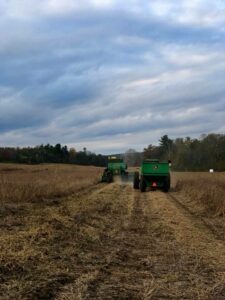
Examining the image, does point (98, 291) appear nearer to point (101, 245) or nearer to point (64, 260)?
point (64, 260)

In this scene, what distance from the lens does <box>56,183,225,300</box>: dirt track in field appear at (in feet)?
22.3

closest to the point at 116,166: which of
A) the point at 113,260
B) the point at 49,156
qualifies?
the point at 113,260

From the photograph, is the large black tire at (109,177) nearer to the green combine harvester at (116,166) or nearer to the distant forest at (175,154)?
the green combine harvester at (116,166)

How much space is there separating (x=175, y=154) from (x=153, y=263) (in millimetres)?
104159

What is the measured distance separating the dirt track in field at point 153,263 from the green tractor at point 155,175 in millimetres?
16968

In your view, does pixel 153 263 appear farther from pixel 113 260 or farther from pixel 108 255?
pixel 108 255

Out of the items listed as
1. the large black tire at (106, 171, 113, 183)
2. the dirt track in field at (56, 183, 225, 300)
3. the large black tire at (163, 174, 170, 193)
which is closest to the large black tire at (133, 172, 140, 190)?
the large black tire at (163, 174, 170, 193)

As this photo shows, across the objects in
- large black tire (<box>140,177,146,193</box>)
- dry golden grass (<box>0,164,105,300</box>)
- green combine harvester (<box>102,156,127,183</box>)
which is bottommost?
dry golden grass (<box>0,164,105,300</box>)

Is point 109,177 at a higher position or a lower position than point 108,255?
higher

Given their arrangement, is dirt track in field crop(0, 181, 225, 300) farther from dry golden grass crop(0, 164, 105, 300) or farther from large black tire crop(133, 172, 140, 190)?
large black tire crop(133, 172, 140, 190)

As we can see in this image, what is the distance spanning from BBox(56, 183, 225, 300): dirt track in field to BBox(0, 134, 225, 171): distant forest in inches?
3094

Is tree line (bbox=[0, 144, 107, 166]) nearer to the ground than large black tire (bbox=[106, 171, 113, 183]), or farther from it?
farther from it

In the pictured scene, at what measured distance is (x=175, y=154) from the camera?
4417 inches

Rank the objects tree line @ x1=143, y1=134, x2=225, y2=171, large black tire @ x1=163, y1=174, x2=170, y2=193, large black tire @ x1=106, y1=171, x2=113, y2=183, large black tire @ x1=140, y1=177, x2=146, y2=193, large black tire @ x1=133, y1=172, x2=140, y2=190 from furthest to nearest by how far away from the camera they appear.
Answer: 1. tree line @ x1=143, y1=134, x2=225, y2=171
2. large black tire @ x1=106, y1=171, x2=113, y2=183
3. large black tire @ x1=133, y1=172, x2=140, y2=190
4. large black tire @ x1=140, y1=177, x2=146, y2=193
5. large black tire @ x1=163, y1=174, x2=170, y2=193
